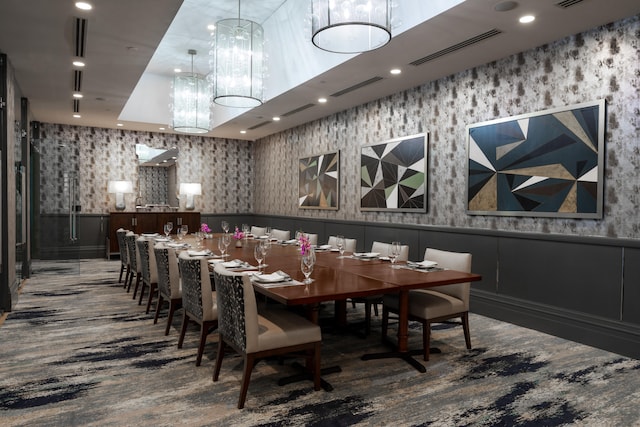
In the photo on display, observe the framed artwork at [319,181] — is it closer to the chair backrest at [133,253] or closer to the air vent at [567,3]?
the chair backrest at [133,253]

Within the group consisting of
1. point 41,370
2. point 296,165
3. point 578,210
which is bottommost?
point 41,370

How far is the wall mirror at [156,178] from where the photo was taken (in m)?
10.7

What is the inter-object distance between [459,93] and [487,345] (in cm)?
312

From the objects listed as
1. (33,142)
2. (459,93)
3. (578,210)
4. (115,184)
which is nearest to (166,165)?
(115,184)

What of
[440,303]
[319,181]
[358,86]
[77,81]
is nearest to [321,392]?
[440,303]

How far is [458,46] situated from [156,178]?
8.28 m

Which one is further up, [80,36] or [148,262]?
[80,36]

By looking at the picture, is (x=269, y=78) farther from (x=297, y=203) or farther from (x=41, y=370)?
(x=41, y=370)

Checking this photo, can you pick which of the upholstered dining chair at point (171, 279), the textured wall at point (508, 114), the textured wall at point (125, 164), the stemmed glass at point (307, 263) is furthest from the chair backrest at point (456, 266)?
the textured wall at point (125, 164)

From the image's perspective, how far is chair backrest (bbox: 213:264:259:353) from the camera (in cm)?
265

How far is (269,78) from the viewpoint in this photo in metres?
7.14

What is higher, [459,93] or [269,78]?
[269,78]

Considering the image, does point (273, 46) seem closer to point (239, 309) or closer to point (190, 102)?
point (190, 102)

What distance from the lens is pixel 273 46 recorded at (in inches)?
275
